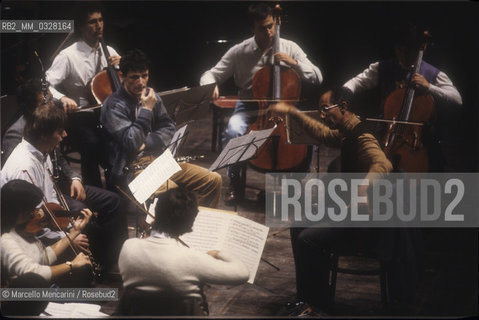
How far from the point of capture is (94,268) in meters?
4.03

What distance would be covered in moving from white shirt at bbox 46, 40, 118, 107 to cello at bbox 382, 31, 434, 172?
87.5 inches

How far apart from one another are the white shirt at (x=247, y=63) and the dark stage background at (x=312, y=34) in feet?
2.88

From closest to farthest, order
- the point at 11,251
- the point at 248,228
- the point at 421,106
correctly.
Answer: the point at 11,251 < the point at 248,228 < the point at 421,106

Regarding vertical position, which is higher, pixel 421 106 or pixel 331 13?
pixel 331 13

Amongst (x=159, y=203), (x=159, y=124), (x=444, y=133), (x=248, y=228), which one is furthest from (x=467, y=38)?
(x=159, y=203)

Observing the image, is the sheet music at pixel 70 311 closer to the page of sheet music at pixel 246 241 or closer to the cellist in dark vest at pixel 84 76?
the page of sheet music at pixel 246 241

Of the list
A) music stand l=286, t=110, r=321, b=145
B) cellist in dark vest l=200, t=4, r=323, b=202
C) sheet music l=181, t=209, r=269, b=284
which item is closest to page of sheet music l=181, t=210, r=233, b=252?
sheet music l=181, t=209, r=269, b=284

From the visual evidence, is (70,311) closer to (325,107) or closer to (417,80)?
(325,107)

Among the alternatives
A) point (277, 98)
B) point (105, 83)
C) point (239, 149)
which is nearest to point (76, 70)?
point (105, 83)

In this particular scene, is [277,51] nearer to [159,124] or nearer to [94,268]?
[159,124]

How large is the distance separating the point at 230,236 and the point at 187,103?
165cm

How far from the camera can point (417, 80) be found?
461 cm

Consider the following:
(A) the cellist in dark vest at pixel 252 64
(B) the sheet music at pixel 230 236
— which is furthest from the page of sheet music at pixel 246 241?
(A) the cellist in dark vest at pixel 252 64

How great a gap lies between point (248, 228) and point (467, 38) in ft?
13.5
